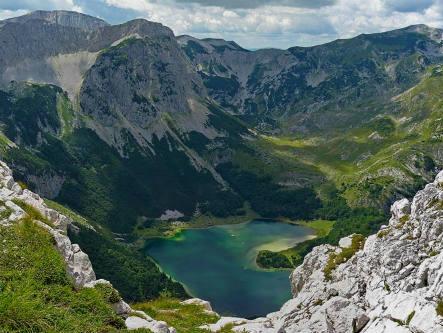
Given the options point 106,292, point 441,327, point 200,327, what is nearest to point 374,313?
point 441,327

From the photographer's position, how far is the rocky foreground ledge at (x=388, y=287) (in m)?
44.9

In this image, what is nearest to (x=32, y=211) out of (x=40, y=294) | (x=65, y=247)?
(x=65, y=247)

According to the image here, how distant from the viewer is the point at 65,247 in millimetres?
66312

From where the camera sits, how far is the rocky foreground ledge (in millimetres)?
44875

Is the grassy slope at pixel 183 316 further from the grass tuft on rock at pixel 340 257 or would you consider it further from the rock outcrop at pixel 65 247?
the grass tuft on rock at pixel 340 257

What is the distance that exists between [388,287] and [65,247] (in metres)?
40.4

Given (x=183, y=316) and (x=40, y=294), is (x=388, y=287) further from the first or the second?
(x=183, y=316)

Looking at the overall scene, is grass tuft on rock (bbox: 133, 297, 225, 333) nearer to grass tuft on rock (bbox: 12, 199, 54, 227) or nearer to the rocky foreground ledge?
the rocky foreground ledge

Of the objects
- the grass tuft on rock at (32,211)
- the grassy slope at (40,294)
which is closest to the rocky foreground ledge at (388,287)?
the grassy slope at (40,294)

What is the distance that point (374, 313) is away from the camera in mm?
50844

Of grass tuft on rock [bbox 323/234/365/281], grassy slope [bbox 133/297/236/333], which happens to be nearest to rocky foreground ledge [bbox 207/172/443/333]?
grass tuft on rock [bbox 323/234/365/281]

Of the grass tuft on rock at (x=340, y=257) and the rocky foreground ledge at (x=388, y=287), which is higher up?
the rocky foreground ledge at (x=388, y=287)

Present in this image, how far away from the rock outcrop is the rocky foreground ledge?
1912 centimetres

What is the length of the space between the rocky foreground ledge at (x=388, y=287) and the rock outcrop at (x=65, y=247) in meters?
19.1
